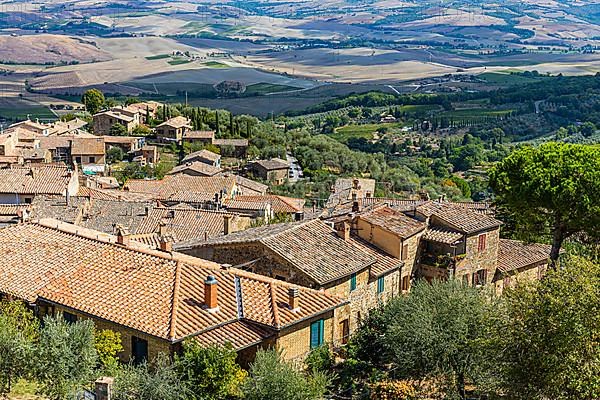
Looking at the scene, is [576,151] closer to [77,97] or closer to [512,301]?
[512,301]

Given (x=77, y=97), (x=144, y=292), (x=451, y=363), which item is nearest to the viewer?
(x=451, y=363)

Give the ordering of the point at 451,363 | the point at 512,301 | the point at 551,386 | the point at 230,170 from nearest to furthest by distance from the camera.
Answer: the point at 551,386 → the point at 512,301 → the point at 451,363 → the point at 230,170

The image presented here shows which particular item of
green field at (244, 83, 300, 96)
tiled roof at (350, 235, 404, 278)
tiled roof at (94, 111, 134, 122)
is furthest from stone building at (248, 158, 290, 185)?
green field at (244, 83, 300, 96)

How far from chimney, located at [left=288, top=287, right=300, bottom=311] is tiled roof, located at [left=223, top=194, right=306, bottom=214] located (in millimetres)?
26255

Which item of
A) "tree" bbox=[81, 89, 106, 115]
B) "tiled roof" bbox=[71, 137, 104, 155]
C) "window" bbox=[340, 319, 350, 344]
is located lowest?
"tree" bbox=[81, 89, 106, 115]

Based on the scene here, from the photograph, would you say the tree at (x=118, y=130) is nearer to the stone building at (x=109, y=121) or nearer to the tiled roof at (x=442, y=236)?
the stone building at (x=109, y=121)

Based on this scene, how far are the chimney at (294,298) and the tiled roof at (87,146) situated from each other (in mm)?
52304

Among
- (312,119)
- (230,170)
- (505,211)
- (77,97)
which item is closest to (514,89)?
(312,119)

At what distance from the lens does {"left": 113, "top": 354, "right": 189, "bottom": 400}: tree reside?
1584 centimetres

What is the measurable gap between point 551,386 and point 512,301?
194cm

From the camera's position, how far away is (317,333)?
819 inches

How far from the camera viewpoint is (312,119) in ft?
450

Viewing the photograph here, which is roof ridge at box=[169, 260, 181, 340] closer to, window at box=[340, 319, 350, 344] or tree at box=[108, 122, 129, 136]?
window at box=[340, 319, 350, 344]

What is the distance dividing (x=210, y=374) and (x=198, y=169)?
49.1 metres
